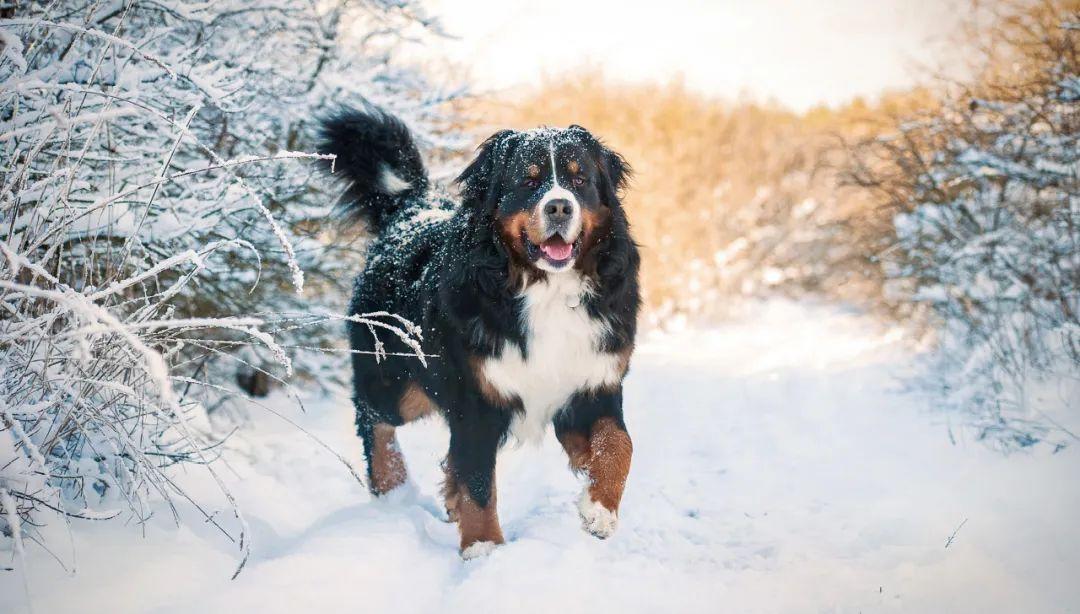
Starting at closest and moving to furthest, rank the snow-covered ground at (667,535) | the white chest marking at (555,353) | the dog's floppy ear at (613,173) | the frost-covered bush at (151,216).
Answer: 1. the frost-covered bush at (151,216)
2. the snow-covered ground at (667,535)
3. the white chest marking at (555,353)
4. the dog's floppy ear at (613,173)

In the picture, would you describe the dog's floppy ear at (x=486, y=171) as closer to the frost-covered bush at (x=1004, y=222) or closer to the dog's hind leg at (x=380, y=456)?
the dog's hind leg at (x=380, y=456)

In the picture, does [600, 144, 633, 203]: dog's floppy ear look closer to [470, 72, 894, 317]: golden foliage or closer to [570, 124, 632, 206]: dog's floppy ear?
[570, 124, 632, 206]: dog's floppy ear

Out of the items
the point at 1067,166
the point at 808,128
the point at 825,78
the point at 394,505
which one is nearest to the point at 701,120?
the point at 825,78

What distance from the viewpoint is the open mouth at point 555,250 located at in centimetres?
276

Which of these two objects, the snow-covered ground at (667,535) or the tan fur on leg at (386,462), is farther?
the tan fur on leg at (386,462)


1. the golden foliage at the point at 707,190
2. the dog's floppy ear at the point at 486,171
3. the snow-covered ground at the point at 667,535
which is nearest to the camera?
the snow-covered ground at the point at 667,535

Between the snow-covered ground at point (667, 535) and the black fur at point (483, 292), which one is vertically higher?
the black fur at point (483, 292)

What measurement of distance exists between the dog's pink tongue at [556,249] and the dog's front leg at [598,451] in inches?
23.5

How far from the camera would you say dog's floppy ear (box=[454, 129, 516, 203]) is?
3010mm

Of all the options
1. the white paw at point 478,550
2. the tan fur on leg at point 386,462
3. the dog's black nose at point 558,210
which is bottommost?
the tan fur on leg at point 386,462

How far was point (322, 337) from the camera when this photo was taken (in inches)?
200

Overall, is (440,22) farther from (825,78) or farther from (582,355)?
(825,78)

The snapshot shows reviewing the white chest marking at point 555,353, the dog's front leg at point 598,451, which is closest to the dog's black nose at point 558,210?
the white chest marking at point 555,353

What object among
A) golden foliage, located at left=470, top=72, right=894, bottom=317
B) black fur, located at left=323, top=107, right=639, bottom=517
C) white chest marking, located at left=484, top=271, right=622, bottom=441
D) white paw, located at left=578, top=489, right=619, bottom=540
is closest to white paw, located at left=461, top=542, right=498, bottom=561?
black fur, located at left=323, top=107, right=639, bottom=517
